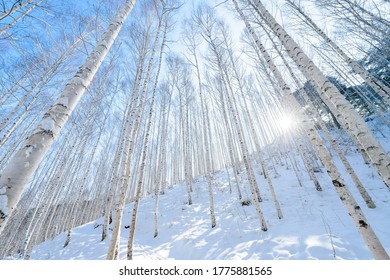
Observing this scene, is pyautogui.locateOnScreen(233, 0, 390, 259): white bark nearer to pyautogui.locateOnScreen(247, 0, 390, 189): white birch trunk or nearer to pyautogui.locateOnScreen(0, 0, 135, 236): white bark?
pyautogui.locateOnScreen(247, 0, 390, 189): white birch trunk

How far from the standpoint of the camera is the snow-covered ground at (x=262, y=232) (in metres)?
3.99

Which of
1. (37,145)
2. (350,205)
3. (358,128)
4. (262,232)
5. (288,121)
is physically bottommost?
(262,232)

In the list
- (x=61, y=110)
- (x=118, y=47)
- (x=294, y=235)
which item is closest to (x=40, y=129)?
(x=61, y=110)

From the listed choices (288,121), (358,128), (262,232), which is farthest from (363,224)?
(288,121)

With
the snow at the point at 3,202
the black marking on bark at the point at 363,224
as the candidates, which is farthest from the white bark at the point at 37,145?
the black marking on bark at the point at 363,224

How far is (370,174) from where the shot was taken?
8.41 metres

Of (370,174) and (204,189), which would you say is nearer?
(370,174)

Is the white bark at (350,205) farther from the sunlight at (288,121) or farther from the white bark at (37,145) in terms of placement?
the sunlight at (288,121)

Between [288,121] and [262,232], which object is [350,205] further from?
[288,121]

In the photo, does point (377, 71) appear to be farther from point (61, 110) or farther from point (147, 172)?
point (147, 172)

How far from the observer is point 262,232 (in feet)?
17.3

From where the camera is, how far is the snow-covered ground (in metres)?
3.99

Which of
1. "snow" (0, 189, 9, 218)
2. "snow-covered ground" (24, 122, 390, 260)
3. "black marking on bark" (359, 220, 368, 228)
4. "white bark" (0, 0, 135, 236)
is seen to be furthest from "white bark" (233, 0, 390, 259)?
"snow" (0, 189, 9, 218)

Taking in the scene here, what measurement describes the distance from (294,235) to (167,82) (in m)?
11.0
